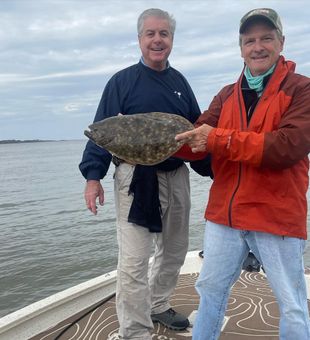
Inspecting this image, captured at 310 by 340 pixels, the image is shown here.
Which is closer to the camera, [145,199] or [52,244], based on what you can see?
[145,199]

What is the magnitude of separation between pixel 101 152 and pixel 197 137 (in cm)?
121

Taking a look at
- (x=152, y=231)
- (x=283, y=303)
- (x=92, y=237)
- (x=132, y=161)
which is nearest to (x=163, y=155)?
(x=132, y=161)

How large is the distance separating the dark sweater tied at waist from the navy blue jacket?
0.28 metres

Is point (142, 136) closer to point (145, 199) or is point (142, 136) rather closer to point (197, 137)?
point (197, 137)

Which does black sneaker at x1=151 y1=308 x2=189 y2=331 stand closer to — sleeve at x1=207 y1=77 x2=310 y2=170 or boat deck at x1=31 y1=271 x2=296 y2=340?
boat deck at x1=31 y1=271 x2=296 y2=340

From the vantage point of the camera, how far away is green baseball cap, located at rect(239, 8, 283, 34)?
300cm

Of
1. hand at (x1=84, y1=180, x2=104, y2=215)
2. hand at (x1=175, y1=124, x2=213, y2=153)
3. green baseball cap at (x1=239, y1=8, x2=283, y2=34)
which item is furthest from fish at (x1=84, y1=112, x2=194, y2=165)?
green baseball cap at (x1=239, y1=8, x2=283, y2=34)

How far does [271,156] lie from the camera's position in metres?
2.81

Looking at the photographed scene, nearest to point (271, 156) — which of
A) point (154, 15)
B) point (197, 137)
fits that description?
point (197, 137)

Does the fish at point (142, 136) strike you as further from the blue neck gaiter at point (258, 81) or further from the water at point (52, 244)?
the water at point (52, 244)

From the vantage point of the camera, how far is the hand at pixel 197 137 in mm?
3035

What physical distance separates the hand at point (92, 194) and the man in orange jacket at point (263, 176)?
1115mm

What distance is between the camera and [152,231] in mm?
3891

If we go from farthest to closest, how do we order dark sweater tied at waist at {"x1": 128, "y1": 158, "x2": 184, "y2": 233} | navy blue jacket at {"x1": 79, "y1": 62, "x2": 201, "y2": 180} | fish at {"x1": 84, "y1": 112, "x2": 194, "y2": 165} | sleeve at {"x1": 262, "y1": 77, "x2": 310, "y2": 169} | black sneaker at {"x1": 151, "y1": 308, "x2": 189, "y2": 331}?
1. black sneaker at {"x1": 151, "y1": 308, "x2": 189, "y2": 331}
2. navy blue jacket at {"x1": 79, "y1": 62, "x2": 201, "y2": 180}
3. dark sweater tied at waist at {"x1": 128, "y1": 158, "x2": 184, "y2": 233}
4. fish at {"x1": 84, "y1": 112, "x2": 194, "y2": 165}
5. sleeve at {"x1": 262, "y1": 77, "x2": 310, "y2": 169}
